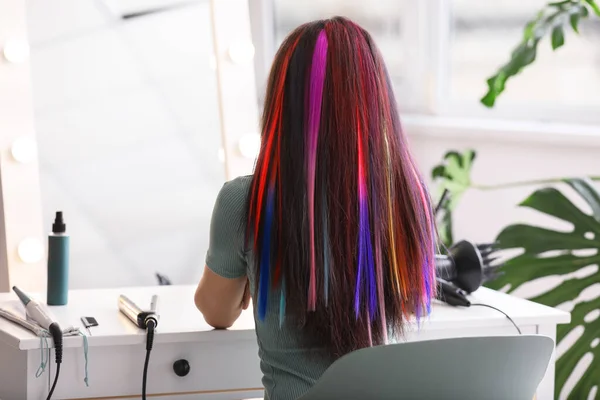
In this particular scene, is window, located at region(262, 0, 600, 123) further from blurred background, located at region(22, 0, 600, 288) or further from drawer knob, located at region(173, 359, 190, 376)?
drawer knob, located at region(173, 359, 190, 376)

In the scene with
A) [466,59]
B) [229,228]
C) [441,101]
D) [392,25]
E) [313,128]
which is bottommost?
[229,228]

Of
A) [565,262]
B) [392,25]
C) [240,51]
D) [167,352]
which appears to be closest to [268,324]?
[167,352]

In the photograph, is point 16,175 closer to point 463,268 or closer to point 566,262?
point 463,268

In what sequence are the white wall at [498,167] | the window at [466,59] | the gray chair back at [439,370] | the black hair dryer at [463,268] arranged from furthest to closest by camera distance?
1. the window at [466,59]
2. the white wall at [498,167]
3. the black hair dryer at [463,268]
4. the gray chair back at [439,370]

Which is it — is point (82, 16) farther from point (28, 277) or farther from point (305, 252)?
point (305, 252)

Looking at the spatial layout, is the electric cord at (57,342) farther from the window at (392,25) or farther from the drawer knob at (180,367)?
the window at (392,25)

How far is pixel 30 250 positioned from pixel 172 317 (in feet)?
1.55

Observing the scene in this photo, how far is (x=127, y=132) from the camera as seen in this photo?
170cm

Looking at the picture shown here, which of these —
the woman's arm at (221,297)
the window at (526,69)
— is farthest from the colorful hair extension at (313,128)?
the window at (526,69)

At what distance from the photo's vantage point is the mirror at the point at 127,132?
164 cm

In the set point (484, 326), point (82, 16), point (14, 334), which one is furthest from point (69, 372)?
point (82, 16)

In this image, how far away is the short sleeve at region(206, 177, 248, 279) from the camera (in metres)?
1.06

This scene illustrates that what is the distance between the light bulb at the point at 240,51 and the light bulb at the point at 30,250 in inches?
21.5

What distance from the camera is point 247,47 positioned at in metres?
1.72
